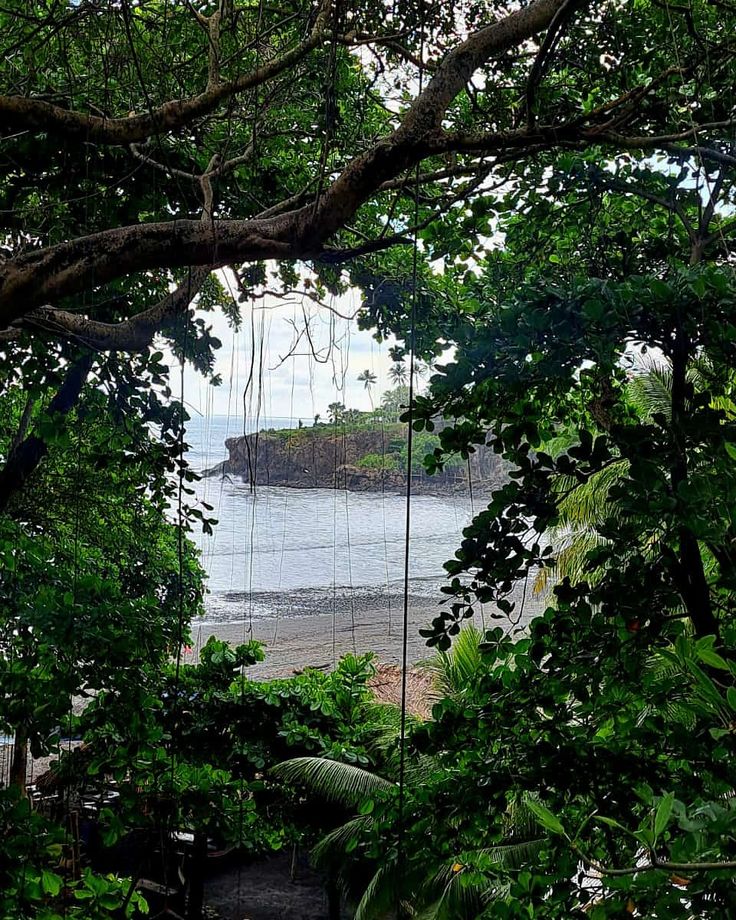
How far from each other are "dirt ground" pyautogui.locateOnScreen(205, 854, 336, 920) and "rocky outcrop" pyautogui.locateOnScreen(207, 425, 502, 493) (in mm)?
1283

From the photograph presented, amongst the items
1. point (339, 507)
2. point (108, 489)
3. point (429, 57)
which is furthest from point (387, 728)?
point (429, 57)

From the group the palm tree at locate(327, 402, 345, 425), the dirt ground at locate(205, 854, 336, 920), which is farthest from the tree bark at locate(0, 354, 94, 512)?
the dirt ground at locate(205, 854, 336, 920)

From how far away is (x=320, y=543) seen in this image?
5.88ft

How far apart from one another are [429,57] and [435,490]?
2.56 feet

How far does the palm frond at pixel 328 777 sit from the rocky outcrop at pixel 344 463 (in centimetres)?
71

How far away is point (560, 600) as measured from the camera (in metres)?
0.83

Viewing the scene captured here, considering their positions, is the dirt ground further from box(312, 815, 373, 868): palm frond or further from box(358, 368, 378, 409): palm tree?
box(358, 368, 378, 409): palm tree

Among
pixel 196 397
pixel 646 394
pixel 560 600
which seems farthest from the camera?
pixel 646 394

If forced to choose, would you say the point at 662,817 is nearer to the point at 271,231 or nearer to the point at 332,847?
the point at 271,231

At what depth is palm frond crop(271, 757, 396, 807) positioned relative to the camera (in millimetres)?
1945

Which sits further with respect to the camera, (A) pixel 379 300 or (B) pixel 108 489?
(B) pixel 108 489

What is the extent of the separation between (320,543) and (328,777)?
58 centimetres

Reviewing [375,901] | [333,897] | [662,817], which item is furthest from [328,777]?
[662,817]

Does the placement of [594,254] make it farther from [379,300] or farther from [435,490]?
[435,490]
